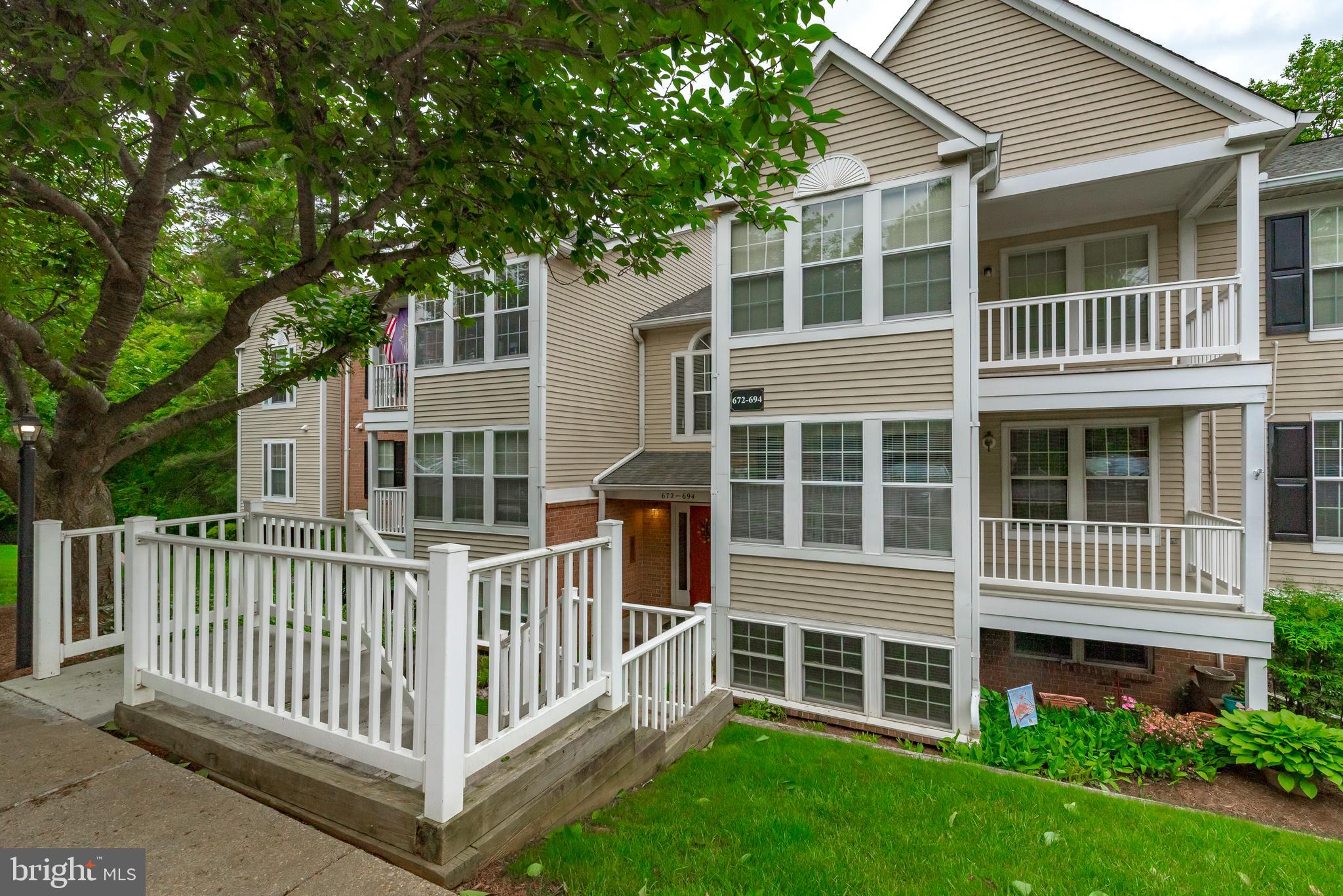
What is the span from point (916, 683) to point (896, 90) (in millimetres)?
7052

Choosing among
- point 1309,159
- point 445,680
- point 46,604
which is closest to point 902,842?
point 445,680

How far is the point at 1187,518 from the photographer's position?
25.0ft

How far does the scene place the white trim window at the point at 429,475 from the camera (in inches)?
445

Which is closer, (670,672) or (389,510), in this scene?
(670,672)

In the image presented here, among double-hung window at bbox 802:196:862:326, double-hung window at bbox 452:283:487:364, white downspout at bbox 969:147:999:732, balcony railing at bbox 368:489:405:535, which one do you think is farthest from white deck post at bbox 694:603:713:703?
balcony railing at bbox 368:489:405:535

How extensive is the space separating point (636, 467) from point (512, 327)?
11.5 feet

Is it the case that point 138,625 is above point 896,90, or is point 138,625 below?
below

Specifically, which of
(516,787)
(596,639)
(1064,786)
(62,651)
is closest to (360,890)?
(516,787)

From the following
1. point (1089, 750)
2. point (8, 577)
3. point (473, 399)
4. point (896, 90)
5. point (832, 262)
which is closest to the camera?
point (1089, 750)

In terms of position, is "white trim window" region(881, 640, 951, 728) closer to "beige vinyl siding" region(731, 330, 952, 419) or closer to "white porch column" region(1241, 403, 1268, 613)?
"beige vinyl siding" region(731, 330, 952, 419)

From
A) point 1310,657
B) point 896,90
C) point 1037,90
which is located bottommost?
point 1310,657

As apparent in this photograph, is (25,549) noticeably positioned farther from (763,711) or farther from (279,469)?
(279,469)

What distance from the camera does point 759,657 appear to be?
7.80 meters

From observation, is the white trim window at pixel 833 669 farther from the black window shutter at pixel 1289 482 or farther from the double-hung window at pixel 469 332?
the double-hung window at pixel 469 332
